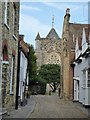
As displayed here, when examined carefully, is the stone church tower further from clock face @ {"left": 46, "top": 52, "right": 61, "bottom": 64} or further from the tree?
the tree

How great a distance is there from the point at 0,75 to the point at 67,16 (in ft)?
95.1

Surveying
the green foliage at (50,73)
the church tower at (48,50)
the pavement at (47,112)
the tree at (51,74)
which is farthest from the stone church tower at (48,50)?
the pavement at (47,112)

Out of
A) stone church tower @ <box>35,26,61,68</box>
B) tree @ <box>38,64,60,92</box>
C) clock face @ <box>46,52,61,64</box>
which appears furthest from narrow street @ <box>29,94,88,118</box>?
stone church tower @ <box>35,26,61,68</box>

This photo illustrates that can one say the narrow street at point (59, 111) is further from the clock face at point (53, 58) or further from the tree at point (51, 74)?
the clock face at point (53, 58)

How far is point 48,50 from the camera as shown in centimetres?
9631

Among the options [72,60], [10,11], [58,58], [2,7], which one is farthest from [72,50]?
[58,58]

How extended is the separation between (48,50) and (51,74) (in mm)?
15211

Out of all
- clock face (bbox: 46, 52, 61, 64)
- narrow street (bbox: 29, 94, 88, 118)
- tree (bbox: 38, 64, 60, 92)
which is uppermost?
clock face (bbox: 46, 52, 61, 64)

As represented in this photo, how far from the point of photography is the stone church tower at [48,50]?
311 ft

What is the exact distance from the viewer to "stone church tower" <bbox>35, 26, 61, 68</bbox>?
3738 inches

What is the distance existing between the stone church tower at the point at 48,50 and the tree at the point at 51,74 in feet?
27.3

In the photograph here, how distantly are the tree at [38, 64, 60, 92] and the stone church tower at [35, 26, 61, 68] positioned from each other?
8.33 m

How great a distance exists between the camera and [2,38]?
15.6m

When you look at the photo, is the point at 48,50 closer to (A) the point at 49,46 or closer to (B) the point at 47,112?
(A) the point at 49,46
